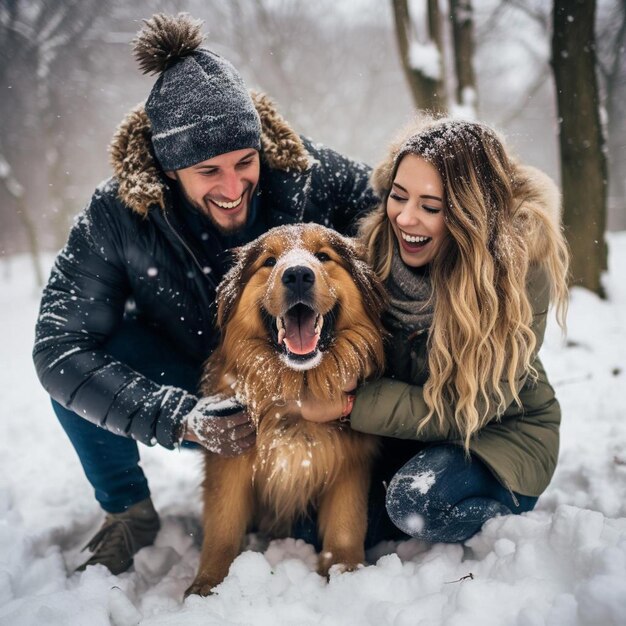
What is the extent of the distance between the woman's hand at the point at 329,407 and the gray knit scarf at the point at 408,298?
14.2 inches

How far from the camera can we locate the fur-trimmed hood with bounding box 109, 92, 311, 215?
2.44m

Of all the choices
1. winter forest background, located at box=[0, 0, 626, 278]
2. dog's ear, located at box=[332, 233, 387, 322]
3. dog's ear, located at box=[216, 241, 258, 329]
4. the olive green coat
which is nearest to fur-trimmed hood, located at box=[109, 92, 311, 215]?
dog's ear, located at box=[216, 241, 258, 329]

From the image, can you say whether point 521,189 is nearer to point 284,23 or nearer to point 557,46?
point 557,46

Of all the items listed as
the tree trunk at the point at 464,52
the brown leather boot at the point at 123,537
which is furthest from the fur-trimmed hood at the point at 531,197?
the tree trunk at the point at 464,52

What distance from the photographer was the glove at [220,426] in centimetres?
224

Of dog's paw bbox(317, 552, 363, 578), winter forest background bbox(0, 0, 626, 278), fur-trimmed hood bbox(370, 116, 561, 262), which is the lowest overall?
dog's paw bbox(317, 552, 363, 578)

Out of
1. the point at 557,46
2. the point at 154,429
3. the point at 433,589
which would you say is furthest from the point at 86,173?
the point at 433,589

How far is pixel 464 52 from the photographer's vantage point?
618cm

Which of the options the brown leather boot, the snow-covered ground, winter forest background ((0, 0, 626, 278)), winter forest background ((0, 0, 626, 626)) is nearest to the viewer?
the snow-covered ground

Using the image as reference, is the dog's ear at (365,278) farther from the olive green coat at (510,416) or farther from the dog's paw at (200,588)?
the dog's paw at (200,588)

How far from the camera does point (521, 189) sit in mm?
2250

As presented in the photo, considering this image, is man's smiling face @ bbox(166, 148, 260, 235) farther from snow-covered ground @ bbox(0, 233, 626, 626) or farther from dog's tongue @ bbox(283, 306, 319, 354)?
snow-covered ground @ bbox(0, 233, 626, 626)

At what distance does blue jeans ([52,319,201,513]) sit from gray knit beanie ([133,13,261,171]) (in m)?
0.93

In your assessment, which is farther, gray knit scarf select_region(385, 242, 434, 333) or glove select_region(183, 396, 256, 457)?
gray knit scarf select_region(385, 242, 434, 333)
